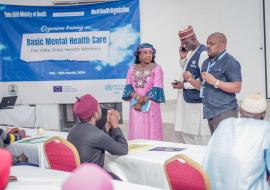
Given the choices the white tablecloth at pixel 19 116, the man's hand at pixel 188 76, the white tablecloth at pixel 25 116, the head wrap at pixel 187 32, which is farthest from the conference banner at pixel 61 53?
the man's hand at pixel 188 76

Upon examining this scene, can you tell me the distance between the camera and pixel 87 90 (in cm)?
702

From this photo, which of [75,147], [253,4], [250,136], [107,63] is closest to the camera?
[250,136]

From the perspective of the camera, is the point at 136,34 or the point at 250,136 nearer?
the point at 250,136

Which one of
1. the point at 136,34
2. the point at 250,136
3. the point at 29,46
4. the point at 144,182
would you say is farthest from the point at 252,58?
the point at 250,136

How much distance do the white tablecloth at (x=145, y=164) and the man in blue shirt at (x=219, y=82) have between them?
1.62ft

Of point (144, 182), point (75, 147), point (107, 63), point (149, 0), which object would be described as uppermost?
point (149, 0)

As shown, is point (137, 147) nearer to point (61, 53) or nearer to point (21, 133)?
point (21, 133)

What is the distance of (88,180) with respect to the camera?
40.1 inches

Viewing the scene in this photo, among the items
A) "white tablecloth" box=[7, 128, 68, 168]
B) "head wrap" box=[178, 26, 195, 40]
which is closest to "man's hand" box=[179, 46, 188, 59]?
"head wrap" box=[178, 26, 195, 40]

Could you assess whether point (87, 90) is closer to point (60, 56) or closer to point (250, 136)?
point (60, 56)

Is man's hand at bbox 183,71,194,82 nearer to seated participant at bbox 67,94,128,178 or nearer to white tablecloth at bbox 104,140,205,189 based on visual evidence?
white tablecloth at bbox 104,140,205,189

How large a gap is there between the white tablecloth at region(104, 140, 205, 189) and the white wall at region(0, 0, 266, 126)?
3.65m

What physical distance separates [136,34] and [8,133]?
3535 millimetres

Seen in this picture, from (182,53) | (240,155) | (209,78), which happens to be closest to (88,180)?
(240,155)
